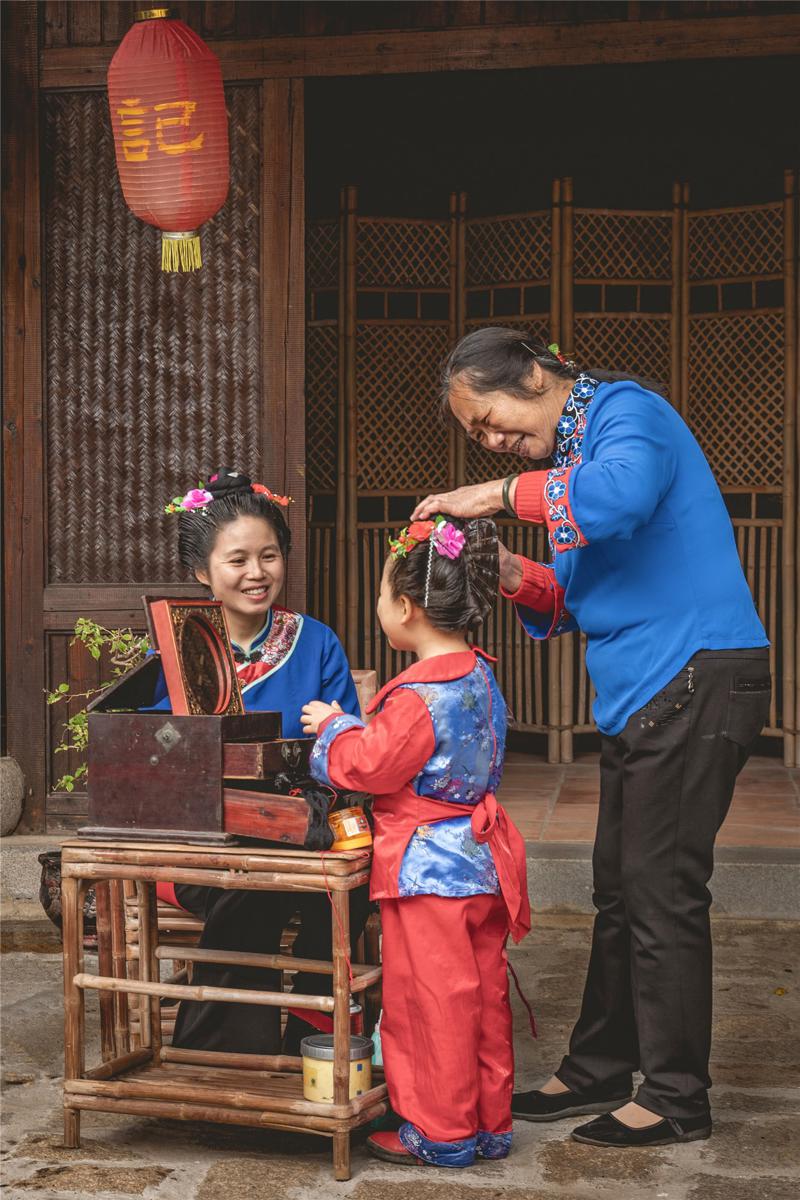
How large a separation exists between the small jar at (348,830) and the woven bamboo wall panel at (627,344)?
176 inches

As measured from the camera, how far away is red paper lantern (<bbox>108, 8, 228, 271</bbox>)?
14.2 feet

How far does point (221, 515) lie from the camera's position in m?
3.53

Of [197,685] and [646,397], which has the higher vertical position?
[646,397]

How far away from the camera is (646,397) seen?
2.99 m

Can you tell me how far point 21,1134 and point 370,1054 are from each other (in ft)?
2.72

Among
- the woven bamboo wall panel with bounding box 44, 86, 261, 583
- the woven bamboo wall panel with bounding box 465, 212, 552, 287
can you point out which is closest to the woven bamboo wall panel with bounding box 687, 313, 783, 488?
the woven bamboo wall panel with bounding box 465, 212, 552, 287

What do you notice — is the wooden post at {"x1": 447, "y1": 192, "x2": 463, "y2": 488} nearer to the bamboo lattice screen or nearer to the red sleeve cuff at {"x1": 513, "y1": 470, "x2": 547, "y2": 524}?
the bamboo lattice screen

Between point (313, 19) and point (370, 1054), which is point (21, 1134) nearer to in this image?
point (370, 1054)

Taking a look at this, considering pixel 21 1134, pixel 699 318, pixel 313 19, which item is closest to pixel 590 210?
pixel 699 318

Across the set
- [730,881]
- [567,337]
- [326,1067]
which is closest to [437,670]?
[326,1067]

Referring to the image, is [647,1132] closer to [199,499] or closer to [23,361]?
[199,499]

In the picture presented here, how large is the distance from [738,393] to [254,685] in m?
4.24

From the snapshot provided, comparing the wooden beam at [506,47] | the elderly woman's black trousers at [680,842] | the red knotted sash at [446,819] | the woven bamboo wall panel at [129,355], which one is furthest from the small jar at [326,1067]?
the wooden beam at [506,47]

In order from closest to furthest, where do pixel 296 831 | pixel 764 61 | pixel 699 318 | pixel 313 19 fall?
pixel 296 831 < pixel 313 19 < pixel 764 61 < pixel 699 318
